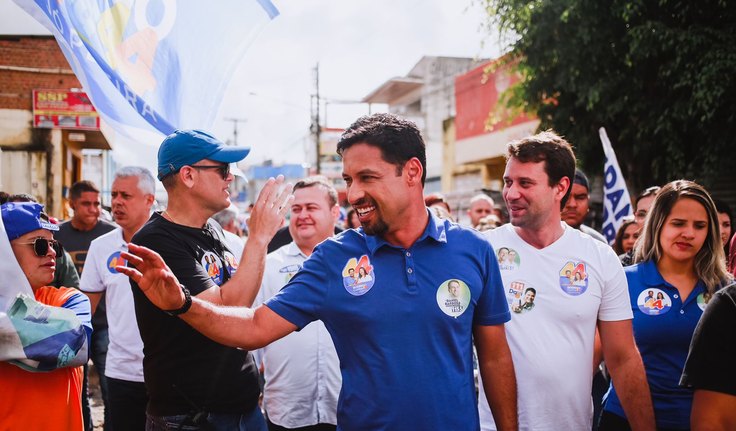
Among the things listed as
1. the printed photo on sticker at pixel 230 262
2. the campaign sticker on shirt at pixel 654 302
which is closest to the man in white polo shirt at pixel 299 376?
the printed photo on sticker at pixel 230 262

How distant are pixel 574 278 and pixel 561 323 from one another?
0.23m

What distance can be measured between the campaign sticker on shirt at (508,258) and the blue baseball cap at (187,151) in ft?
4.78

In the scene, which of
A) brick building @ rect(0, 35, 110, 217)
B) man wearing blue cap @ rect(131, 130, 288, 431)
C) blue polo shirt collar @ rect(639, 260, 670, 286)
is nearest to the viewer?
man wearing blue cap @ rect(131, 130, 288, 431)

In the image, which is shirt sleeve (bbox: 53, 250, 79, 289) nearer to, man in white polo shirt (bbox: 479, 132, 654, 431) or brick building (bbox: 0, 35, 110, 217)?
man in white polo shirt (bbox: 479, 132, 654, 431)

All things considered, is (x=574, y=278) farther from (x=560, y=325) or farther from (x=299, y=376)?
(x=299, y=376)

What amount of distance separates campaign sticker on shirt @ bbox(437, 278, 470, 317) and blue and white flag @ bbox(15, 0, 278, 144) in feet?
5.61

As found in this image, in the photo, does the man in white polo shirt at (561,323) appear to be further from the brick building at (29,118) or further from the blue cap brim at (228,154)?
A: the brick building at (29,118)

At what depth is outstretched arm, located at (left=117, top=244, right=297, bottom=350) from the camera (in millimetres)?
2205

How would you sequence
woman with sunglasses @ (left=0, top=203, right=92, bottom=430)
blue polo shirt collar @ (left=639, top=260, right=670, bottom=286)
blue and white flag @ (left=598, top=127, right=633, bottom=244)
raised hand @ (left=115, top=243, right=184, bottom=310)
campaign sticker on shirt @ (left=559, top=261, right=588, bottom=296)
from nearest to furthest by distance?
raised hand @ (left=115, top=243, right=184, bottom=310), woman with sunglasses @ (left=0, top=203, right=92, bottom=430), campaign sticker on shirt @ (left=559, top=261, right=588, bottom=296), blue polo shirt collar @ (left=639, top=260, right=670, bottom=286), blue and white flag @ (left=598, top=127, right=633, bottom=244)

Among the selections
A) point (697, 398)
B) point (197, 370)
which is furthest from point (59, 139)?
point (697, 398)

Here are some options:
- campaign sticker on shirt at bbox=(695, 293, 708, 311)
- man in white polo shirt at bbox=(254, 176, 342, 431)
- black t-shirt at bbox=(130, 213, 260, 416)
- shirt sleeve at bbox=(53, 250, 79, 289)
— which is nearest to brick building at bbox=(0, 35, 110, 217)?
shirt sleeve at bbox=(53, 250, 79, 289)

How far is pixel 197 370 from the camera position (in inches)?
117

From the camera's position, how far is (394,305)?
2389 mm

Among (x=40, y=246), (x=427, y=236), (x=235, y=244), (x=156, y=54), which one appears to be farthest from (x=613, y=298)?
(x=40, y=246)
